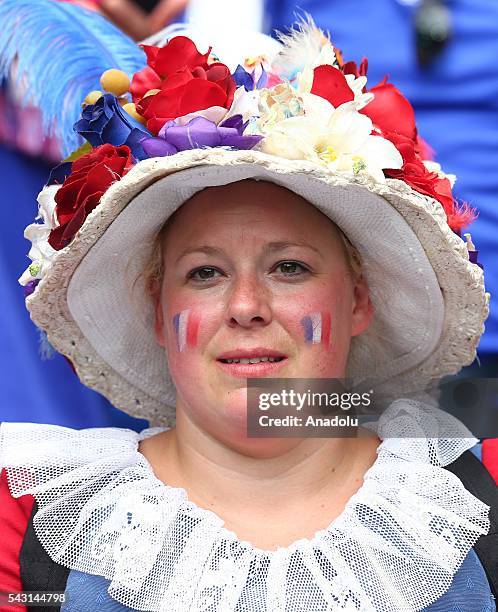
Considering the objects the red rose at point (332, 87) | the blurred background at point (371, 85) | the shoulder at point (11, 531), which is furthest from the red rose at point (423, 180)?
the shoulder at point (11, 531)

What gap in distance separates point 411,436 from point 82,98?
1.07 metres

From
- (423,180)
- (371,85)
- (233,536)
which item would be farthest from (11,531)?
(371,85)

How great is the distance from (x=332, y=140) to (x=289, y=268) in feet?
0.83

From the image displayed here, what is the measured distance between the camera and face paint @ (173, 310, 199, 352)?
188 cm

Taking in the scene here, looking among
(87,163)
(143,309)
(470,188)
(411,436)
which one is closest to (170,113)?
(87,163)

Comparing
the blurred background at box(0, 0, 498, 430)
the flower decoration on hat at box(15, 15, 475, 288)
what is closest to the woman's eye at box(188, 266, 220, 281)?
the flower decoration on hat at box(15, 15, 475, 288)

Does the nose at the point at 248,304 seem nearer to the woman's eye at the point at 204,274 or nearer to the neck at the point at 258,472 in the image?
the woman's eye at the point at 204,274

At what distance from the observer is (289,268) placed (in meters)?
1.91

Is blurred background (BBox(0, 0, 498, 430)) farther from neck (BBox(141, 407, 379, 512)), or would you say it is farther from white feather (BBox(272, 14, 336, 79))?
neck (BBox(141, 407, 379, 512))

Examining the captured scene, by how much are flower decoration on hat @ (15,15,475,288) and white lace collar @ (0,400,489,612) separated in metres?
0.40

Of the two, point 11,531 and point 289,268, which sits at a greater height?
point 289,268

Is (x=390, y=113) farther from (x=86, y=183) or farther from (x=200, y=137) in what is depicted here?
(x=86, y=183)

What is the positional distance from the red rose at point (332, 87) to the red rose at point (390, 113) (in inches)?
5.4

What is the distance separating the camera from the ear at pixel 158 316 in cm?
208
